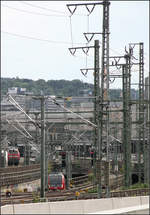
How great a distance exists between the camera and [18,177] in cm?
4122

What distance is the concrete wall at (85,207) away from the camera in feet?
47.5

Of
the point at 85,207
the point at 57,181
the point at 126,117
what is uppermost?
the point at 126,117

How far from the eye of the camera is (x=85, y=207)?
1586cm

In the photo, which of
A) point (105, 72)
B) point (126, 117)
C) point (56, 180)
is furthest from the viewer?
point (56, 180)

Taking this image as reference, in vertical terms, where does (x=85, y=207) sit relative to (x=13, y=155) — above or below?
above

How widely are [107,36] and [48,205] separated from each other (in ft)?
32.8

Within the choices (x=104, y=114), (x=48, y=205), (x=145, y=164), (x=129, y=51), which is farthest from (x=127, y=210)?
(x=145, y=164)

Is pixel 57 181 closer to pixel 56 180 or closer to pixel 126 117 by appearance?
pixel 56 180

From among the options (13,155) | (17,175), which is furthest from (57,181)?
(13,155)

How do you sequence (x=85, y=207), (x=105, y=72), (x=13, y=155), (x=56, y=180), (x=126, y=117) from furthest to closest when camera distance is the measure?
(x=13, y=155)
(x=56, y=180)
(x=126, y=117)
(x=105, y=72)
(x=85, y=207)

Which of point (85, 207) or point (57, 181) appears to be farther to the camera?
point (57, 181)

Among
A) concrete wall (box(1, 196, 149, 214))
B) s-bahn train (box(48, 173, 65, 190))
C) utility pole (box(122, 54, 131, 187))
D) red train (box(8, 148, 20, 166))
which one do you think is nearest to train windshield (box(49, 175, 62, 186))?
s-bahn train (box(48, 173, 65, 190))

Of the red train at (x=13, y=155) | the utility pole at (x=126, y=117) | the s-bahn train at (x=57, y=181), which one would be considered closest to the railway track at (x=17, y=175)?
the s-bahn train at (x=57, y=181)

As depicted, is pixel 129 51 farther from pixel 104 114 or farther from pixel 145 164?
pixel 104 114
